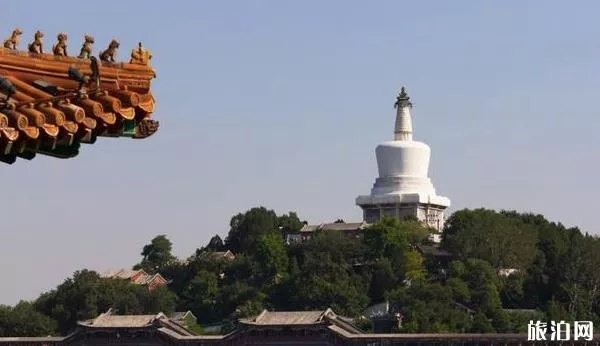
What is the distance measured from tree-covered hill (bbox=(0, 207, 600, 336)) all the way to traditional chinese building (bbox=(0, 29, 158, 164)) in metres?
59.3

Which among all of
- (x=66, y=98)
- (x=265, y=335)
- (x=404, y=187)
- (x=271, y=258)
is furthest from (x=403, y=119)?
(x=66, y=98)

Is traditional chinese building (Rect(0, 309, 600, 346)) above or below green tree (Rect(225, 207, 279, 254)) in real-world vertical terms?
below

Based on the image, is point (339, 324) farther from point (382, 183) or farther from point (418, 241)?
point (382, 183)

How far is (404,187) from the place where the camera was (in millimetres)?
92250

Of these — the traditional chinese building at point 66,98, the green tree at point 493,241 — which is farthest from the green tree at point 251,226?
the traditional chinese building at point 66,98

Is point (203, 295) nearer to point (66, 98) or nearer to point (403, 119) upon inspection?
point (403, 119)

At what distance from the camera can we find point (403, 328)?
6638cm

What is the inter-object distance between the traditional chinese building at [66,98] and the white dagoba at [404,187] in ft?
274

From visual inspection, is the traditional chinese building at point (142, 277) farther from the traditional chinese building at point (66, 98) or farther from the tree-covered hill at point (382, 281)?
the traditional chinese building at point (66, 98)

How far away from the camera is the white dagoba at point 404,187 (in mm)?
92188

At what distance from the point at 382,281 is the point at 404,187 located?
17.8 meters

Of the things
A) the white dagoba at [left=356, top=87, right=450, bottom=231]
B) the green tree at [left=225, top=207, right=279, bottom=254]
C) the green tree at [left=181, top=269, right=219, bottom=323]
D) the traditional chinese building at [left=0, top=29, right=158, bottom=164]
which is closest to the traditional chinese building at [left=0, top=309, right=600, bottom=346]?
the green tree at [left=181, top=269, right=219, bottom=323]

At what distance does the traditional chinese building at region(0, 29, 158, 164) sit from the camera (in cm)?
746

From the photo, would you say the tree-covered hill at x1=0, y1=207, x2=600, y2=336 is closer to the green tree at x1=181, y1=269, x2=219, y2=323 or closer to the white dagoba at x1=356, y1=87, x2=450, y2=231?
the green tree at x1=181, y1=269, x2=219, y2=323
